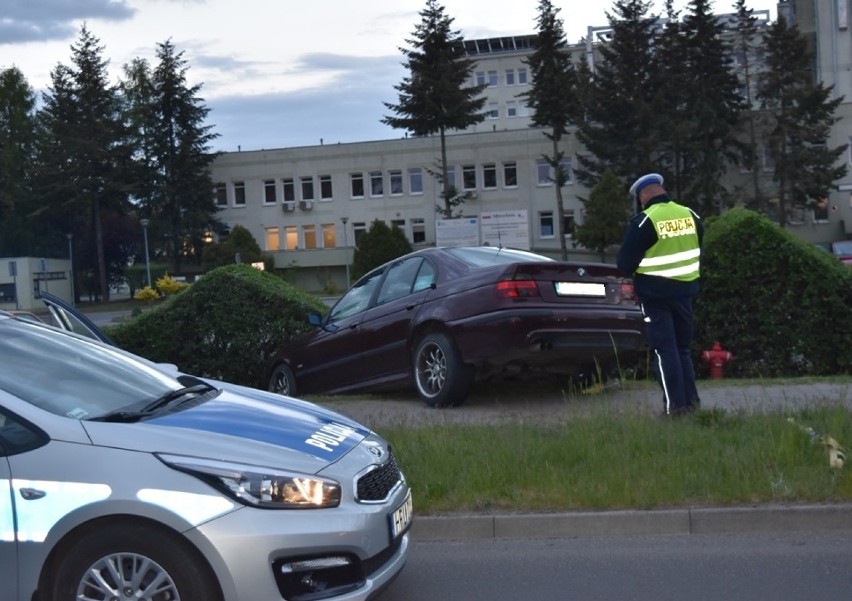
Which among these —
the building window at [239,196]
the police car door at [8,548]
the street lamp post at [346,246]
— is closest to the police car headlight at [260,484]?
the police car door at [8,548]

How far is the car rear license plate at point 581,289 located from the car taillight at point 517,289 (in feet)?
0.77

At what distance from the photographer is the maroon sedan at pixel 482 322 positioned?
969 cm

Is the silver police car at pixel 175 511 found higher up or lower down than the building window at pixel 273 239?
lower down

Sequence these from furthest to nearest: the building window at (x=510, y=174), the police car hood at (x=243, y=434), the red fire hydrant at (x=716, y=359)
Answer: the building window at (x=510, y=174) → the red fire hydrant at (x=716, y=359) → the police car hood at (x=243, y=434)

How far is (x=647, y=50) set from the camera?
6456cm

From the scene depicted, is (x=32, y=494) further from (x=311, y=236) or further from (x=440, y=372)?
(x=311, y=236)

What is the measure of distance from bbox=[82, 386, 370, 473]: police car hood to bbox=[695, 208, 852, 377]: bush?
757 centimetres

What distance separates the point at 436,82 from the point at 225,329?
52.5 metres

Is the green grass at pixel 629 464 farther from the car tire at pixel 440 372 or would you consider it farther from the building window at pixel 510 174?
the building window at pixel 510 174

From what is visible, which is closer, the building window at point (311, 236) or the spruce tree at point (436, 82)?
the spruce tree at point (436, 82)

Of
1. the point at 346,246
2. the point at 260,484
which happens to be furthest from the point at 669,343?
the point at 346,246

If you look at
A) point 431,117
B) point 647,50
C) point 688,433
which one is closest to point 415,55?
point 431,117

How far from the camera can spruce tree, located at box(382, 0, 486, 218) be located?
63.8 m

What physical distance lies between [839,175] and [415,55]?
85.0ft
